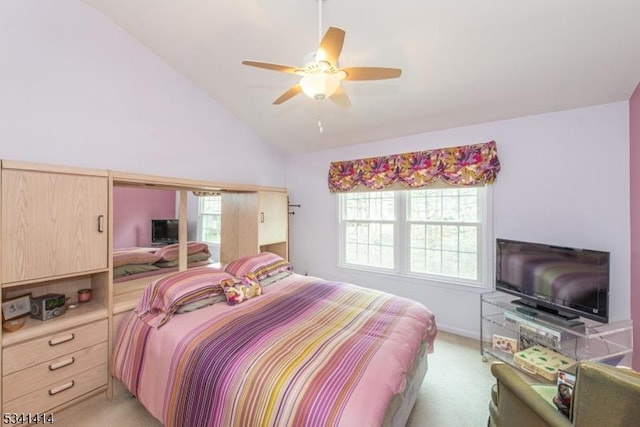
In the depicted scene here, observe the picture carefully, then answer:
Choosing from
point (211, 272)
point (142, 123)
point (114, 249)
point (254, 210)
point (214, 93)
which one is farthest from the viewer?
point (254, 210)

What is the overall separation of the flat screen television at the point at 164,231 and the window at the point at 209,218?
28 cm

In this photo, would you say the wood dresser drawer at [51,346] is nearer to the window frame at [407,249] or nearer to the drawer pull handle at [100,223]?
the drawer pull handle at [100,223]

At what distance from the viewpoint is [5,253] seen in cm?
158

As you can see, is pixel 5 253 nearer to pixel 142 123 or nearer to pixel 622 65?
pixel 142 123

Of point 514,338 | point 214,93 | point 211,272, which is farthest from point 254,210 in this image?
point 514,338

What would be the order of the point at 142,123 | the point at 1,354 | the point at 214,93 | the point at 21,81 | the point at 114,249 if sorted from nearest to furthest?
the point at 1,354 < the point at 21,81 < the point at 114,249 < the point at 142,123 < the point at 214,93

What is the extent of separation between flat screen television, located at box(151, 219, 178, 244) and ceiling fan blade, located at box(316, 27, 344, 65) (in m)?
2.25

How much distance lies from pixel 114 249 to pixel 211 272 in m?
0.78

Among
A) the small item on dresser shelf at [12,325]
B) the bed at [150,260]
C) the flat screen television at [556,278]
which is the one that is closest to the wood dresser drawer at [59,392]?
the small item on dresser shelf at [12,325]

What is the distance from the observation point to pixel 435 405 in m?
1.99

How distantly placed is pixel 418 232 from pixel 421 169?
0.79m

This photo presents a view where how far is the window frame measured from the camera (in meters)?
2.88

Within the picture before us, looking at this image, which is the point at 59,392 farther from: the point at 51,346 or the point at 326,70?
the point at 326,70

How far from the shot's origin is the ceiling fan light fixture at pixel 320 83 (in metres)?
1.47
